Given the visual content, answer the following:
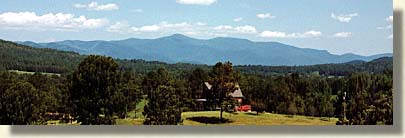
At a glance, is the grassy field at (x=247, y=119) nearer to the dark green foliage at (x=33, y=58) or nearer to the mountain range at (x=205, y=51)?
the mountain range at (x=205, y=51)

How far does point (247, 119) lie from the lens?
18.1ft

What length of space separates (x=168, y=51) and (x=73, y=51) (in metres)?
0.77

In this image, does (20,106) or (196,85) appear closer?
(20,106)

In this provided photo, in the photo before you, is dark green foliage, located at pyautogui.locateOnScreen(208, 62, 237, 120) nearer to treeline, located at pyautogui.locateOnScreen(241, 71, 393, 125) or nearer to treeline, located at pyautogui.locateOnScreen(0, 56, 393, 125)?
treeline, located at pyautogui.locateOnScreen(0, 56, 393, 125)

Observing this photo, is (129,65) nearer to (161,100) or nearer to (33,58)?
(161,100)

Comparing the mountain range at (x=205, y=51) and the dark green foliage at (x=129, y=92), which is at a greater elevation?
the mountain range at (x=205, y=51)

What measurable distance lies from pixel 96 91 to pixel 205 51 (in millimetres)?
957

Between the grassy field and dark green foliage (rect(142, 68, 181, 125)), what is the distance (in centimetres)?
8

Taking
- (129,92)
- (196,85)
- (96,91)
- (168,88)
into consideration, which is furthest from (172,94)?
(96,91)

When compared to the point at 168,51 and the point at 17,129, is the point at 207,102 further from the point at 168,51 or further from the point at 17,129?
the point at 17,129

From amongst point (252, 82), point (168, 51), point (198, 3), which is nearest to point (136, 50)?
point (168, 51)

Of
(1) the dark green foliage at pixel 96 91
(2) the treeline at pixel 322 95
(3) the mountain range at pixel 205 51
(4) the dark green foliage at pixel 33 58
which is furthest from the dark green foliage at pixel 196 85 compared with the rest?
A: (4) the dark green foliage at pixel 33 58

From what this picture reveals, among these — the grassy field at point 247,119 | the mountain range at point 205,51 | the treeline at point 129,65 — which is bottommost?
the grassy field at point 247,119

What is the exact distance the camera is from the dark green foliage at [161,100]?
5.54m
